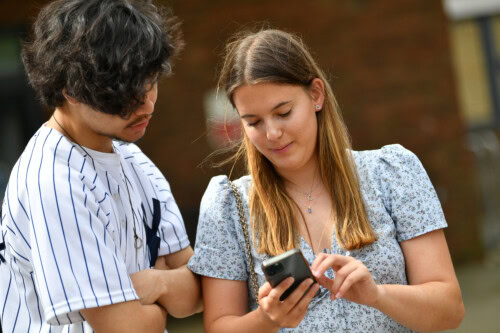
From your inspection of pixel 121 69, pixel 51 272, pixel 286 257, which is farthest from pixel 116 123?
pixel 286 257

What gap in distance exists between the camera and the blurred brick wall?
6863 mm

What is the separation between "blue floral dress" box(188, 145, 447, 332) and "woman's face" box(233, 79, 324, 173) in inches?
8.4

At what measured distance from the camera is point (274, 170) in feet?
8.44

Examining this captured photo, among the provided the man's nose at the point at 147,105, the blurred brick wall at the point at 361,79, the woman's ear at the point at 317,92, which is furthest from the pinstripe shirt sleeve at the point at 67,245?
the blurred brick wall at the point at 361,79

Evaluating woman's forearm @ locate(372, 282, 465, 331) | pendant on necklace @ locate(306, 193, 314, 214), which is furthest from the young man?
woman's forearm @ locate(372, 282, 465, 331)

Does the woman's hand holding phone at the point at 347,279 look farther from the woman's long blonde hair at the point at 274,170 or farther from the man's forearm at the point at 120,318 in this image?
the man's forearm at the point at 120,318

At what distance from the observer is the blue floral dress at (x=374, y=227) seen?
235 cm

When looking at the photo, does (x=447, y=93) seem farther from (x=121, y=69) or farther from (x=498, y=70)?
(x=121, y=69)

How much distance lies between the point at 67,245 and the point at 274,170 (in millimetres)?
809

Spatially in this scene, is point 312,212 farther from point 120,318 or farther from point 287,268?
point 120,318

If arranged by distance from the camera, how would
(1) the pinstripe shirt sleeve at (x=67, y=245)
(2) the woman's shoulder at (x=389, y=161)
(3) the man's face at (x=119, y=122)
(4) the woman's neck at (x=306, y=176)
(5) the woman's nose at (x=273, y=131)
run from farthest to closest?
(4) the woman's neck at (x=306, y=176) < (2) the woman's shoulder at (x=389, y=161) < (5) the woman's nose at (x=273, y=131) < (3) the man's face at (x=119, y=122) < (1) the pinstripe shirt sleeve at (x=67, y=245)

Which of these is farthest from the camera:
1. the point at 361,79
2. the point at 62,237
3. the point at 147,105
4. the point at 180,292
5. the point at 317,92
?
the point at 361,79

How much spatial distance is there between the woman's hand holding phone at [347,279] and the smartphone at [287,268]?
50 mm

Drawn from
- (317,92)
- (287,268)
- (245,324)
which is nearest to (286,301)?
(287,268)
